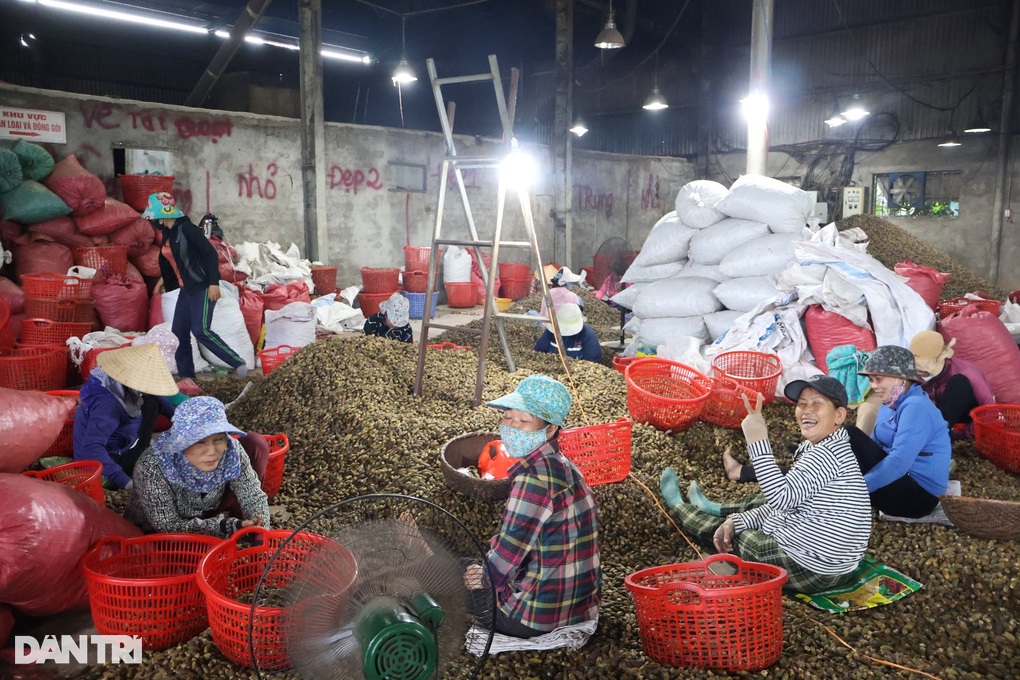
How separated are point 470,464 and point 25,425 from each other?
6.22 ft

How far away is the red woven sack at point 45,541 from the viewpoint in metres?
2.33

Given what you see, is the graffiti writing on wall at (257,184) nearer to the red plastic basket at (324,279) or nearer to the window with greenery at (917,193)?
the red plastic basket at (324,279)

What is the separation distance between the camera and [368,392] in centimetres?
461

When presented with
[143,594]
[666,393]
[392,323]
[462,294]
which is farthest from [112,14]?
[143,594]

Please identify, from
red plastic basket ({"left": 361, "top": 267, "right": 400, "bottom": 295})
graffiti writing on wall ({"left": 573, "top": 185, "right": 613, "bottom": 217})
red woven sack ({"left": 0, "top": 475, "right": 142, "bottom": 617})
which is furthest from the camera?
graffiti writing on wall ({"left": 573, "top": 185, "right": 613, "bottom": 217})

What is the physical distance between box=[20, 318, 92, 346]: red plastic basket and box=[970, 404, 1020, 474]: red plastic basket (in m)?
6.11

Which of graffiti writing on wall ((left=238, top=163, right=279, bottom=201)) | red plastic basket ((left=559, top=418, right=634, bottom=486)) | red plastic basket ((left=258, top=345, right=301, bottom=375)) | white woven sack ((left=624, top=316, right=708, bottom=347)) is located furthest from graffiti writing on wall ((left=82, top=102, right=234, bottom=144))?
red plastic basket ((left=559, top=418, right=634, bottom=486))

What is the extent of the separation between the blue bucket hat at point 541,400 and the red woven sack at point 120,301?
199 inches

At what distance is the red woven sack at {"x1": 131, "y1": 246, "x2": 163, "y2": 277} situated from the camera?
6965 millimetres

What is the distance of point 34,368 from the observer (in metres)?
4.91

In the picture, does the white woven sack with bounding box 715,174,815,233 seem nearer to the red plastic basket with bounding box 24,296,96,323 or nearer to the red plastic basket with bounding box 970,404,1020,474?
the red plastic basket with bounding box 970,404,1020,474

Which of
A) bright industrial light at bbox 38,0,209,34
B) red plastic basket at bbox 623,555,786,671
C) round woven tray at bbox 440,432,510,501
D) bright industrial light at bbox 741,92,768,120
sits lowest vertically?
red plastic basket at bbox 623,555,786,671

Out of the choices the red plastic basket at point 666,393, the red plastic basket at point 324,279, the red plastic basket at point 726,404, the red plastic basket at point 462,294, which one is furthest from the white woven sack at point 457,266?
the red plastic basket at point 726,404

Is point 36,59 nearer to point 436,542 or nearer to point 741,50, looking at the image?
point 741,50
